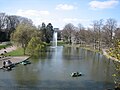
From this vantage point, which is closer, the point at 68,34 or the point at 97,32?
the point at 97,32

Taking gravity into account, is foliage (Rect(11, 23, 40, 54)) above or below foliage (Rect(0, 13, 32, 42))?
below

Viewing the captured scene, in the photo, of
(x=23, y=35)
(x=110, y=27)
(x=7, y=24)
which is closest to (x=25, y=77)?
(x=23, y=35)

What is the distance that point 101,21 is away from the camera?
7594cm

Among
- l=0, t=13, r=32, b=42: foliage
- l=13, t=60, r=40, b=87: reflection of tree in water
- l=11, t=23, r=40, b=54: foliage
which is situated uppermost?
l=0, t=13, r=32, b=42: foliage

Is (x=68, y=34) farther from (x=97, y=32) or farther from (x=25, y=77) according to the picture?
(x=25, y=77)

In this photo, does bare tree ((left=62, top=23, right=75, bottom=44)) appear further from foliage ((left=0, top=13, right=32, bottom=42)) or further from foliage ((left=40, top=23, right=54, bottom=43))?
foliage ((left=0, top=13, right=32, bottom=42))

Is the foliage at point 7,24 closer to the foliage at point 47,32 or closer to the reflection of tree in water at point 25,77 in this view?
the foliage at point 47,32

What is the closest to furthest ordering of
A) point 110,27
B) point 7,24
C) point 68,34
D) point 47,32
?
point 110,27 → point 47,32 → point 7,24 → point 68,34

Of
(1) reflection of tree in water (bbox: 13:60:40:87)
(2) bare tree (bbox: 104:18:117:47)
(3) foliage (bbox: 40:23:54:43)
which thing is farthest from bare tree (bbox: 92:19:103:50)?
(1) reflection of tree in water (bbox: 13:60:40:87)

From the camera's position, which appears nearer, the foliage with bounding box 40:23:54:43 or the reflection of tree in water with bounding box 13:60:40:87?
the reflection of tree in water with bounding box 13:60:40:87

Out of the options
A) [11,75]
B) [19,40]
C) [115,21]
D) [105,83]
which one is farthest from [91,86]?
[115,21]

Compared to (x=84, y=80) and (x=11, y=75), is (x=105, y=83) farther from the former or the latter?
(x=11, y=75)

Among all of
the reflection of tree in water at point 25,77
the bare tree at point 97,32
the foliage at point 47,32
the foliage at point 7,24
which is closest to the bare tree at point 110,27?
the bare tree at point 97,32

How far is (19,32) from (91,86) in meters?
27.1
